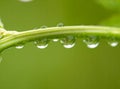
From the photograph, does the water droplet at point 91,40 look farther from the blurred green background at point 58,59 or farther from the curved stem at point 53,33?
the blurred green background at point 58,59

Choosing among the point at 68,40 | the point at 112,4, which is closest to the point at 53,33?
the point at 68,40

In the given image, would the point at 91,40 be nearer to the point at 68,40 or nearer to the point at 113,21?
the point at 68,40

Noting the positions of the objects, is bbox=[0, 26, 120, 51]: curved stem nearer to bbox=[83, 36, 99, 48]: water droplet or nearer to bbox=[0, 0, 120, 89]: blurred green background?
bbox=[83, 36, 99, 48]: water droplet

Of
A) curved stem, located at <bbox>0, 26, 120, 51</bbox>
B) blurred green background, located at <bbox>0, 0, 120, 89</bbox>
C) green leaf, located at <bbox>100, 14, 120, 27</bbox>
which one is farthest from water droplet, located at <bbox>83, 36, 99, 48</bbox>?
blurred green background, located at <bbox>0, 0, 120, 89</bbox>

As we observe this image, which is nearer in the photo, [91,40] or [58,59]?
[91,40]

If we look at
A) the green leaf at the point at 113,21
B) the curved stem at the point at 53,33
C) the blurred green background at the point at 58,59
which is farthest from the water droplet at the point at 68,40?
the blurred green background at the point at 58,59

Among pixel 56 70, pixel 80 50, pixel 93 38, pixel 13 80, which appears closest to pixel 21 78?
pixel 13 80

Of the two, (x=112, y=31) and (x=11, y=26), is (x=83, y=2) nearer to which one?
(x=11, y=26)
